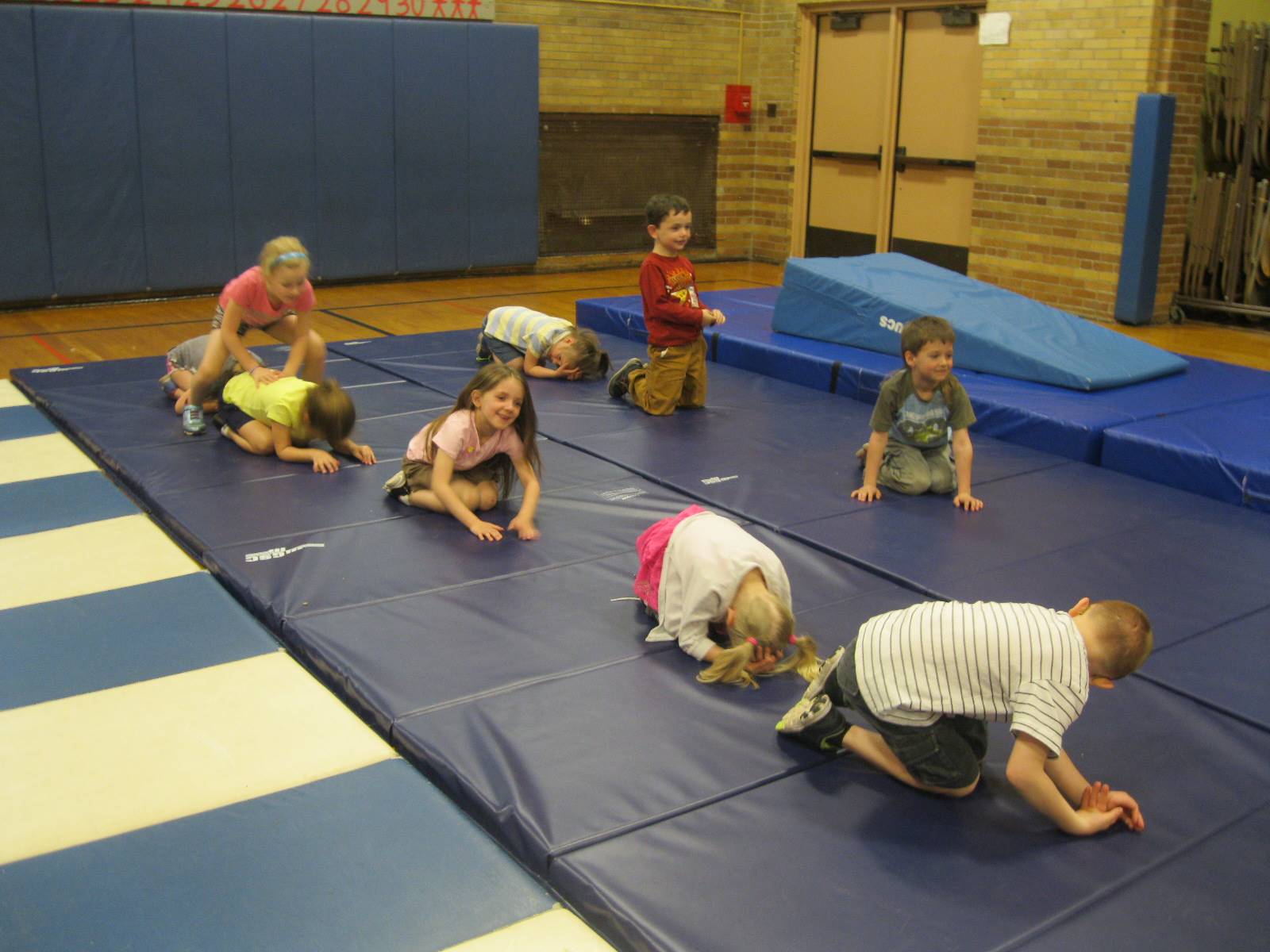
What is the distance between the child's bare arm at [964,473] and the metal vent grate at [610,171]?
7465 millimetres

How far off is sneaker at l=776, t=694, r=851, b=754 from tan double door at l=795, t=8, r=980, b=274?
8273 mm

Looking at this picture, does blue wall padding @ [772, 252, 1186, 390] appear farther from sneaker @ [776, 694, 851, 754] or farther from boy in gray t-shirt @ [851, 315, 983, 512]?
sneaker @ [776, 694, 851, 754]

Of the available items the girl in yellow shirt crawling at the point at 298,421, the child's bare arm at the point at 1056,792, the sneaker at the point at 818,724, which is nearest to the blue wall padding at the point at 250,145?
the girl in yellow shirt crawling at the point at 298,421

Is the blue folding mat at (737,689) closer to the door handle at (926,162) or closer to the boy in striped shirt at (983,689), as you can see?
the boy in striped shirt at (983,689)

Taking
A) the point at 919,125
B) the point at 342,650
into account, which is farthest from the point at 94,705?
the point at 919,125

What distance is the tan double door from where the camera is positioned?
10188 mm

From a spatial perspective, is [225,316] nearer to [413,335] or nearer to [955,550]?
[413,335]

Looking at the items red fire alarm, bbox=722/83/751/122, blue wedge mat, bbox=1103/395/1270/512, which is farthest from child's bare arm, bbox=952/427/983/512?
red fire alarm, bbox=722/83/751/122

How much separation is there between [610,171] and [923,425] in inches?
302

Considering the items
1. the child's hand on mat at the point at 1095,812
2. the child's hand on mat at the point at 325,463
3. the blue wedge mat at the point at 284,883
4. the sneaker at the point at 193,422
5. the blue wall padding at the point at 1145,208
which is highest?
the blue wall padding at the point at 1145,208

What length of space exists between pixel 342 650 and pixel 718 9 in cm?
1019

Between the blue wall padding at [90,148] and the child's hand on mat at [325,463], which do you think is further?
the blue wall padding at [90,148]

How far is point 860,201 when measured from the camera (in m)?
11.3

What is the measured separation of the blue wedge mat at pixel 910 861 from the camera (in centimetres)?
216
